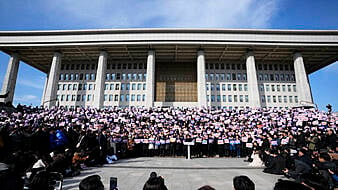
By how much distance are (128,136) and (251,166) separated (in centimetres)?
951

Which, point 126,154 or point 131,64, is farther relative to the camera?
point 131,64

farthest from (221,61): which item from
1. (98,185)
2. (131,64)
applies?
(98,185)

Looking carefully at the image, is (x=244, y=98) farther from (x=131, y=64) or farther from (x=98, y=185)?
(x=98, y=185)

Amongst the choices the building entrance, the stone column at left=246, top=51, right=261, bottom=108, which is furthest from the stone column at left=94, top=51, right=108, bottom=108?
the stone column at left=246, top=51, right=261, bottom=108

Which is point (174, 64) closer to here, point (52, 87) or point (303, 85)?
point (52, 87)

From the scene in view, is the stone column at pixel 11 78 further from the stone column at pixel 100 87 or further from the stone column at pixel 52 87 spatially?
the stone column at pixel 100 87

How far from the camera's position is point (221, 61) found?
170ft

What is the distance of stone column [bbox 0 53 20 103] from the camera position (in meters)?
41.8

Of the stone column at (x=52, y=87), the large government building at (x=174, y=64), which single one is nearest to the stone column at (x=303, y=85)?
the large government building at (x=174, y=64)

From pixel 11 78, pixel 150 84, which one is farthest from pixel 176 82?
pixel 11 78

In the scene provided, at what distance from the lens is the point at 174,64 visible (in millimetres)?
52969

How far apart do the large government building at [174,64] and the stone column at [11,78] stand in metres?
0.18

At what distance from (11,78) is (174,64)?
41302 millimetres

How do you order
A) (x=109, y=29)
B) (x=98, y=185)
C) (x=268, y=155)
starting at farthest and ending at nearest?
(x=109, y=29)
(x=268, y=155)
(x=98, y=185)
